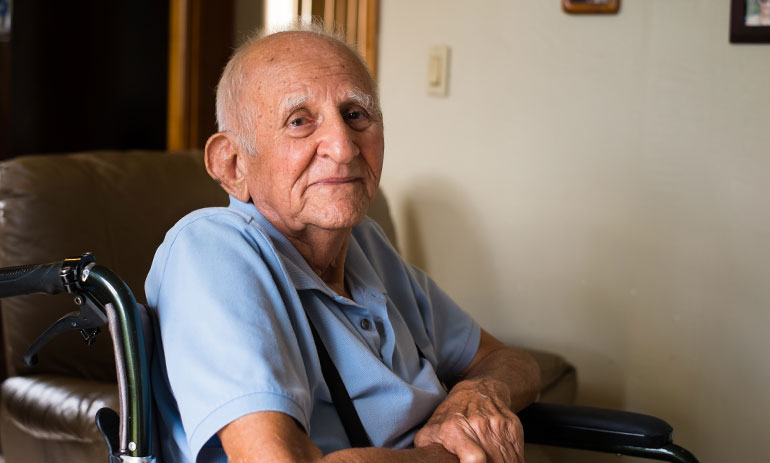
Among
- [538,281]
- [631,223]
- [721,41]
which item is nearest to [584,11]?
[721,41]

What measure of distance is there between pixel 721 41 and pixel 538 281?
747mm

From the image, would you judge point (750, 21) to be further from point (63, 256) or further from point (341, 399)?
point (63, 256)

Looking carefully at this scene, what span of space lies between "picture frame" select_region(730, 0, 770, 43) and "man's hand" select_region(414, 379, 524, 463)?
116 cm

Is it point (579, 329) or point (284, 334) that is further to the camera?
point (579, 329)

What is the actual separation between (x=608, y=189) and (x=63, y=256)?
1305mm

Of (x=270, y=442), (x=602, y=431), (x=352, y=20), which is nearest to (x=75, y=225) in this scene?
(x=270, y=442)

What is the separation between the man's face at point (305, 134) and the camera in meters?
1.12

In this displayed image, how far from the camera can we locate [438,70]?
7.25 ft

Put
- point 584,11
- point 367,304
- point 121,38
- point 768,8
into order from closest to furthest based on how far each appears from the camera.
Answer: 1. point 367,304
2. point 768,8
3. point 584,11
4. point 121,38

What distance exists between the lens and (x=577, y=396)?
214 cm

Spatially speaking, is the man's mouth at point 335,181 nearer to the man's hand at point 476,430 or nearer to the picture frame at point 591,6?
the man's hand at point 476,430

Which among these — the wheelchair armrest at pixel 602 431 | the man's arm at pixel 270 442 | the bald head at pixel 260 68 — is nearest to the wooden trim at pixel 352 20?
the bald head at pixel 260 68

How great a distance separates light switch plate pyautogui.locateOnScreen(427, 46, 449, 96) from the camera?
2.20 m

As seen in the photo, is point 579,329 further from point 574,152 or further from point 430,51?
point 430,51
